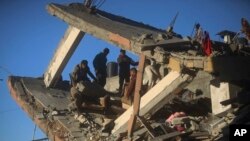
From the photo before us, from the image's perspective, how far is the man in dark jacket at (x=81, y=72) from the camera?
10609mm

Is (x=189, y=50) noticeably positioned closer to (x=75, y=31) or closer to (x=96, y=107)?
(x=96, y=107)

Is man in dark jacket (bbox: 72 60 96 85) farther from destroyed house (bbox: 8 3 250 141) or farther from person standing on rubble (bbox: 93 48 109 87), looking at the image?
person standing on rubble (bbox: 93 48 109 87)

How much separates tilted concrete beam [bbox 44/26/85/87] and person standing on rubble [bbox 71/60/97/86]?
0.43 m

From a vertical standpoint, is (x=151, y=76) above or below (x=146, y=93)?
above

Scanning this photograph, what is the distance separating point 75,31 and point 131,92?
2497 mm

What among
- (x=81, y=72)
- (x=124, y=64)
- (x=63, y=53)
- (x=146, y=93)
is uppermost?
(x=63, y=53)

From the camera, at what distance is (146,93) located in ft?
25.7

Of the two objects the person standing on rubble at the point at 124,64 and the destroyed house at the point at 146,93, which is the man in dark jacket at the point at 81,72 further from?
the person standing on rubble at the point at 124,64

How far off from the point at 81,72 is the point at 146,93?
3.59 m

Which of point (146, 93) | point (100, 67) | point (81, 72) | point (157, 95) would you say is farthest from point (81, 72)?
point (157, 95)

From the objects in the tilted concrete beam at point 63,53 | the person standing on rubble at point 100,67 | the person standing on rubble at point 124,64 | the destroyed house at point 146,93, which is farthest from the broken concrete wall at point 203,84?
the tilted concrete beam at point 63,53

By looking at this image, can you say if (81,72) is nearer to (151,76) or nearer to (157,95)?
(151,76)

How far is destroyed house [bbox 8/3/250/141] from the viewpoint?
7.02 m

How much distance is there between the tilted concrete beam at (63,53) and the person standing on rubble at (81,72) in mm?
433
